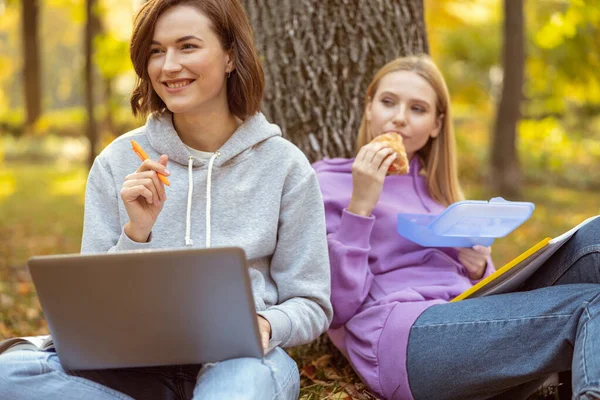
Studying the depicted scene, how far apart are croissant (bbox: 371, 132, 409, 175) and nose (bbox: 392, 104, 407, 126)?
0.34ft

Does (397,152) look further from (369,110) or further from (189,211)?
(189,211)

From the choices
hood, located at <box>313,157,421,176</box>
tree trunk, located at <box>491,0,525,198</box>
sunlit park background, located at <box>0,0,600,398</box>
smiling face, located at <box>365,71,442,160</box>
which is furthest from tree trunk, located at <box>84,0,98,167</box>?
smiling face, located at <box>365,71,442,160</box>

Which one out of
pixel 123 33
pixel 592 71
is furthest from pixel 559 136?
pixel 123 33

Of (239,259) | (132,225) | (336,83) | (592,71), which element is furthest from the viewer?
(592,71)

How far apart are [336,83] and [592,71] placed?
387 inches

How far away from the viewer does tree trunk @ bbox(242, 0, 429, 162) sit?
11.5 feet

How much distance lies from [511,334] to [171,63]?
1411mm

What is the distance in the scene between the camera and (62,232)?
28.6 ft

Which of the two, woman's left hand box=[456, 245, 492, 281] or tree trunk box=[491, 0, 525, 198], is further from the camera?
tree trunk box=[491, 0, 525, 198]

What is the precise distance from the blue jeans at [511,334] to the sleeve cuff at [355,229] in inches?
14.5

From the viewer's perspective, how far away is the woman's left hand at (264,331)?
2146mm

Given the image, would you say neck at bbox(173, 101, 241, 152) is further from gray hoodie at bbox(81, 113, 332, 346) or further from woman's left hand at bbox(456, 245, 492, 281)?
woman's left hand at bbox(456, 245, 492, 281)

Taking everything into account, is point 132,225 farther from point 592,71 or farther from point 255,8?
A: point 592,71

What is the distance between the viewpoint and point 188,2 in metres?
2.43
